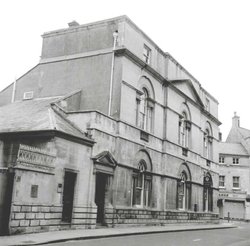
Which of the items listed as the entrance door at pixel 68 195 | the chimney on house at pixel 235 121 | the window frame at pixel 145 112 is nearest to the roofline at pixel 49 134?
the entrance door at pixel 68 195

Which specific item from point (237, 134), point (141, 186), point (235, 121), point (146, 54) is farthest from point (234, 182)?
point (146, 54)

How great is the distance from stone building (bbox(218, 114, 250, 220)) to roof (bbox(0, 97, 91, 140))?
35410mm

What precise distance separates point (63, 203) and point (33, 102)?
310 inches

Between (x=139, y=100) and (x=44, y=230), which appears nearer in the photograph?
(x=44, y=230)

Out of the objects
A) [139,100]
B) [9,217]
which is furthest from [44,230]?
[139,100]

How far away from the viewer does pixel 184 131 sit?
31.3 m

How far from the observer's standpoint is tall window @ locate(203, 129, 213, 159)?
35900 mm

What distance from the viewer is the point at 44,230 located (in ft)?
52.9

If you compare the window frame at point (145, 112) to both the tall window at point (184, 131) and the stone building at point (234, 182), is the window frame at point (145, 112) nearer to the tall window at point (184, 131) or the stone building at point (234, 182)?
the tall window at point (184, 131)

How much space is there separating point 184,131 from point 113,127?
434 inches

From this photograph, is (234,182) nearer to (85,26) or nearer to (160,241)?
(85,26)

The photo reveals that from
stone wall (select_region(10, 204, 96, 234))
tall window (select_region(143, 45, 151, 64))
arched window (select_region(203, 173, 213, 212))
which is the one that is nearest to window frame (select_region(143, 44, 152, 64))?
tall window (select_region(143, 45, 151, 64))

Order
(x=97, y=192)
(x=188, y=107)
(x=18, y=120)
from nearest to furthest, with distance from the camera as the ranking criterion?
(x=18, y=120)
(x=97, y=192)
(x=188, y=107)

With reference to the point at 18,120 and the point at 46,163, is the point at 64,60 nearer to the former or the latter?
the point at 18,120
